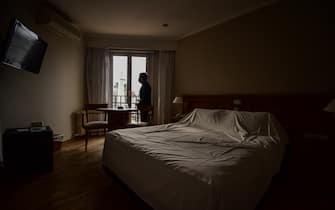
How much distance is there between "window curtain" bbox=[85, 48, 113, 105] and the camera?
4.75m

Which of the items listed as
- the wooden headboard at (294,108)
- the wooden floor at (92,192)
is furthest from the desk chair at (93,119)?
the wooden headboard at (294,108)

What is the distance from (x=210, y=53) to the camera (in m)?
3.89

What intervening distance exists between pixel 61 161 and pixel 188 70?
3134 millimetres

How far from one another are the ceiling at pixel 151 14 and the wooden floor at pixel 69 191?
256 cm

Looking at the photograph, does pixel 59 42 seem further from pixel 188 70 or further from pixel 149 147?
pixel 149 147

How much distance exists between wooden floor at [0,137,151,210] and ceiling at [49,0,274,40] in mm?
2560

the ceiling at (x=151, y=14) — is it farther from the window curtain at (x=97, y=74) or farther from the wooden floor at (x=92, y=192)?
the wooden floor at (x=92, y=192)

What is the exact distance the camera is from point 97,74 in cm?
478

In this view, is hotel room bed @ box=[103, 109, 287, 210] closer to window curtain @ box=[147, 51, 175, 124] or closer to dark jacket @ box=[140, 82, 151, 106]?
dark jacket @ box=[140, 82, 151, 106]

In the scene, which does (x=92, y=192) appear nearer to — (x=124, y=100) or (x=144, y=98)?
(x=144, y=98)

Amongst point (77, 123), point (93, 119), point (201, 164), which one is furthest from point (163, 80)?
point (201, 164)

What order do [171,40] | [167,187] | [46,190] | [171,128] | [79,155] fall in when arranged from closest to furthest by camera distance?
[167,187], [46,190], [171,128], [79,155], [171,40]

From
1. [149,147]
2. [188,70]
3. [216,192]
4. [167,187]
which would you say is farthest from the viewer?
[188,70]

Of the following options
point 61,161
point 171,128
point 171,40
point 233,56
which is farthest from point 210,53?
point 61,161
